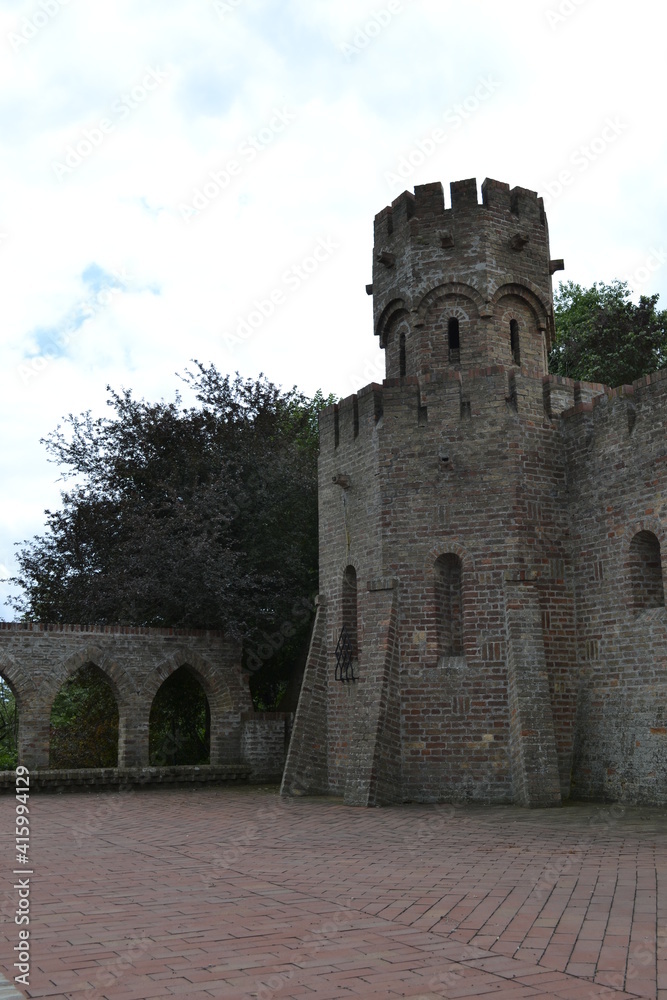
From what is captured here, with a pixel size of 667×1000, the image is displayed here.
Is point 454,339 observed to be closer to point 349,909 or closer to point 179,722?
point 349,909

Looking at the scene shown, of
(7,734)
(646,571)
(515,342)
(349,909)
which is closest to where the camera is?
(349,909)

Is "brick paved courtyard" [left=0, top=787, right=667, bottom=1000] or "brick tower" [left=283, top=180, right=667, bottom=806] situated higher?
"brick tower" [left=283, top=180, right=667, bottom=806]

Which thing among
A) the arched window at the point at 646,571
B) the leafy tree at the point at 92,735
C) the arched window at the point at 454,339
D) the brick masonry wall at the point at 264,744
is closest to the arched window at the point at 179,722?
the leafy tree at the point at 92,735

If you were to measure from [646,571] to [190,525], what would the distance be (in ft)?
32.4

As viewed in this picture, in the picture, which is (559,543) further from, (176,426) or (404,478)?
(176,426)

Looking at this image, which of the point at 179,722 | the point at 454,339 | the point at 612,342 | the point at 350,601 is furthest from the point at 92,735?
the point at 612,342

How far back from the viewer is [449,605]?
1401 centimetres

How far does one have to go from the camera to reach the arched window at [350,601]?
15.2 meters

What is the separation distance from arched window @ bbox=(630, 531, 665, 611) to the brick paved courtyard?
3.27 m

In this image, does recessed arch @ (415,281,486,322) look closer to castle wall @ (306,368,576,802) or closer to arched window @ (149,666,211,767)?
castle wall @ (306,368,576,802)

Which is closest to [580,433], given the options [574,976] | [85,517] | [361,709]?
[361,709]

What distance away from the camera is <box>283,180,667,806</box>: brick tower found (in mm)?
13148

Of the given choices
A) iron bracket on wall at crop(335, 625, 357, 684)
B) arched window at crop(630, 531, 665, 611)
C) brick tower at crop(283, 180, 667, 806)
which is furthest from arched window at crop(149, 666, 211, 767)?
arched window at crop(630, 531, 665, 611)

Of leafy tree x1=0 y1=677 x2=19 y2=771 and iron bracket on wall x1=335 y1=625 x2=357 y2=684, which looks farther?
leafy tree x1=0 y1=677 x2=19 y2=771
